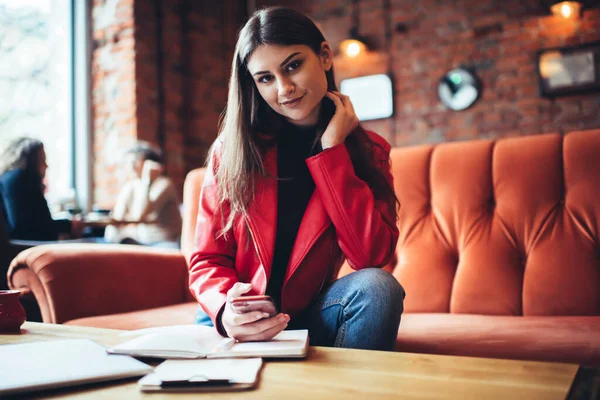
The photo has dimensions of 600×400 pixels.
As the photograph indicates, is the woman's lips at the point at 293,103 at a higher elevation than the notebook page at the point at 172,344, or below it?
higher

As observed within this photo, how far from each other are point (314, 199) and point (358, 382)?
0.58 metres

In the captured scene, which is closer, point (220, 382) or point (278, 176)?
point (220, 382)

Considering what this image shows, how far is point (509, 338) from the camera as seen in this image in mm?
1125

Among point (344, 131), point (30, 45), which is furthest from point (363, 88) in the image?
A: point (344, 131)

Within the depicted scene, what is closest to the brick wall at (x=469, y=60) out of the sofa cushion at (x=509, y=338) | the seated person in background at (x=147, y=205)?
the seated person in background at (x=147, y=205)

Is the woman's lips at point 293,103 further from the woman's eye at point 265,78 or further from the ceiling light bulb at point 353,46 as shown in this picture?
the ceiling light bulb at point 353,46

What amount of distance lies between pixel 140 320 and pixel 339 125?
2.43 feet

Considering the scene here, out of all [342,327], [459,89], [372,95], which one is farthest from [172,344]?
[372,95]

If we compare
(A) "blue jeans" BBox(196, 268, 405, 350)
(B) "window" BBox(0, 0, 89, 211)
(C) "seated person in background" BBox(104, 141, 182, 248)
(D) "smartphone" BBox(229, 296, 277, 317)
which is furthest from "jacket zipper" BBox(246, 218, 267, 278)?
(B) "window" BBox(0, 0, 89, 211)

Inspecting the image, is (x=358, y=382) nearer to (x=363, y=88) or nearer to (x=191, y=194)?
(x=191, y=194)

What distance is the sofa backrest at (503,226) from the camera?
4.64ft

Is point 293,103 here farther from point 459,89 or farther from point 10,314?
point 459,89

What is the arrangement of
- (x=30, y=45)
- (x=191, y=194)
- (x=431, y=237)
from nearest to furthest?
1. (x=431, y=237)
2. (x=191, y=194)
3. (x=30, y=45)

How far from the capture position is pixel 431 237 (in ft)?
5.31
